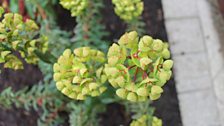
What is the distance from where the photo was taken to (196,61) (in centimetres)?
209

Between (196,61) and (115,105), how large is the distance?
43 cm

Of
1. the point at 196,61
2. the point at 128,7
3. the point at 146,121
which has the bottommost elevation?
the point at 146,121

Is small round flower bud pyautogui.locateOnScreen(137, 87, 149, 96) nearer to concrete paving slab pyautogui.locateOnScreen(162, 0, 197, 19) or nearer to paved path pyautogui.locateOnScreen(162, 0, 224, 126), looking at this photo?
paved path pyautogui.locateOnScreen(162, 0, 224, 126)

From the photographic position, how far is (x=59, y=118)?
191 cm

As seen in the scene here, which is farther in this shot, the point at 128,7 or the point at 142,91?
the point at 128,7

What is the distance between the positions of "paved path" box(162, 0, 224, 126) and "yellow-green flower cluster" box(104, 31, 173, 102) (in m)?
0.97

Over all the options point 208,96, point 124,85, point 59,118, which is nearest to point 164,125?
point 208,96

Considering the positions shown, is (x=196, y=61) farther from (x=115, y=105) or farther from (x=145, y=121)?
(x=145, y=121)

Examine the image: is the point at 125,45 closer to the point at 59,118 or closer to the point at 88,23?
the point at 88,23

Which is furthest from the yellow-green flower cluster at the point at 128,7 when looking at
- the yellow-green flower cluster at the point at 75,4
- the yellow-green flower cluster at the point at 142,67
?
the yellow-green flower cluster at the point at 142,67

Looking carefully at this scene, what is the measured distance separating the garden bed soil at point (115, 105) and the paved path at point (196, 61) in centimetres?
4

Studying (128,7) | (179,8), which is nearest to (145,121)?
(128,7)

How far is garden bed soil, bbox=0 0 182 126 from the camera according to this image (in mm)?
2016

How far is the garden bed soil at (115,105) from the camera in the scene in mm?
2016
